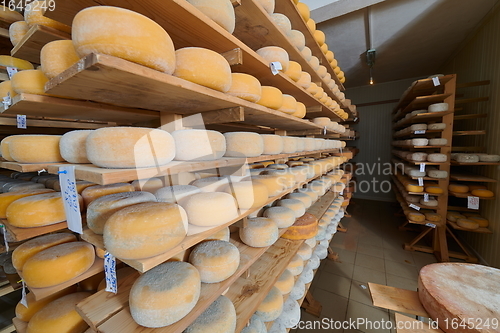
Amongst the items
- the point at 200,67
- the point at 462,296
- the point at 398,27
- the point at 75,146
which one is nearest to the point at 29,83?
the point at 75,146

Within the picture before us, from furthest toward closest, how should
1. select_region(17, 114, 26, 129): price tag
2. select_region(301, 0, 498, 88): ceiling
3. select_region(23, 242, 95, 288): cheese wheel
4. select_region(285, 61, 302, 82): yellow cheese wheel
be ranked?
select_region(301, 0, 498, 88): ceiling, select_region(285, 61, 302, 82): yellow cheese wheel, select_region(17, 114, 26, 129): price tag, select_region(23, 242, 95, 288): cheese wheel

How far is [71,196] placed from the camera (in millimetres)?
678

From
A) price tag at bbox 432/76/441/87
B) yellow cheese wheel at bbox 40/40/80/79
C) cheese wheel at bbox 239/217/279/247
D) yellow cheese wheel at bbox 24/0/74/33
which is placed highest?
price tag at bbox 432/76/441/87

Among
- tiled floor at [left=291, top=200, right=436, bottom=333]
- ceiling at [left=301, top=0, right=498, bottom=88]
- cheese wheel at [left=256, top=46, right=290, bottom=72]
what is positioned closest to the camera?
cheese wheel at [left=256, top=46, right=290, bottom=72]

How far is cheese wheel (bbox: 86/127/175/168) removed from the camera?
602 mm

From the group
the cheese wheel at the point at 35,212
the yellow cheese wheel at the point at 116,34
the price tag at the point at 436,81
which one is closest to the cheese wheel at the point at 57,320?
the cheese wheel at the point at 35,212

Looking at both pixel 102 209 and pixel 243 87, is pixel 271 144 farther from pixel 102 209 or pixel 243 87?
pixel 102 209

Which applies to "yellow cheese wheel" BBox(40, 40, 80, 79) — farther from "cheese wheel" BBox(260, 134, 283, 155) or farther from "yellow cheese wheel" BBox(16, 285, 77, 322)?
"yellow cheese wheel" BBox(16, 285, 77, 322)

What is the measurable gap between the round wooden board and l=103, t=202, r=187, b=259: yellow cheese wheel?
108cm

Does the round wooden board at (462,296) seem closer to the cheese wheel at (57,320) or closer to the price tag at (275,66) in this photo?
the price tag at (275,66)

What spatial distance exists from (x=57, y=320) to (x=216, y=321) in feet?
2.28

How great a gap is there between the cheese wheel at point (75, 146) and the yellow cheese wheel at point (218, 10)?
0.73 meters

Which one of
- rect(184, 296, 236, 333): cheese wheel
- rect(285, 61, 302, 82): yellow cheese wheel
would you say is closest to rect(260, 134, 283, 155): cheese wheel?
rect(285, 61, 302, 82): yellow cheese wheel

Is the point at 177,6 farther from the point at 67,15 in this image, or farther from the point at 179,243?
the point at 179,243
